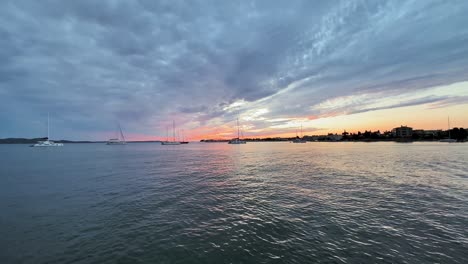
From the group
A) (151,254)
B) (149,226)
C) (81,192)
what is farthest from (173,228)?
(81,192)

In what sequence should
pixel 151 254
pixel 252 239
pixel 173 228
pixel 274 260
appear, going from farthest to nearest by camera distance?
pixel 173 228
pixel 252 239
pixel 151 254
pixel 274 260

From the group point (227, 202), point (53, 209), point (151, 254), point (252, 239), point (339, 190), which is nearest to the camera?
point (151, 254)

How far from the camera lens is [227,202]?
16.3 meters

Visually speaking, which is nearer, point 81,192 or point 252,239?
point 252,239

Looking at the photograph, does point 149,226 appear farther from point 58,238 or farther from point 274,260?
point 274,260

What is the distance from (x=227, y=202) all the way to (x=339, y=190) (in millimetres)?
11429

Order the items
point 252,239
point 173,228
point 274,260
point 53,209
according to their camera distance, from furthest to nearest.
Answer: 1. point 53,209
2. point 173,228
3. point 252,239
4. point 274,260

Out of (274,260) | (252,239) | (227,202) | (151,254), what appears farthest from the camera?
(227,202)

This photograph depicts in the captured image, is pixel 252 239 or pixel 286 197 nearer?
pixel 252 239

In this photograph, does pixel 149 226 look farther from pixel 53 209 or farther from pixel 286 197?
pixel 286 197

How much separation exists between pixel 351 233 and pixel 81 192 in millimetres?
24366

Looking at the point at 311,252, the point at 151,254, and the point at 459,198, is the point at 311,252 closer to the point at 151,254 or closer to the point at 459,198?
the point at 151,254

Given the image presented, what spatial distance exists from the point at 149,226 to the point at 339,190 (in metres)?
17.4

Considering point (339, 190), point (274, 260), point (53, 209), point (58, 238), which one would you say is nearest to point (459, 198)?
point (339, 190)
